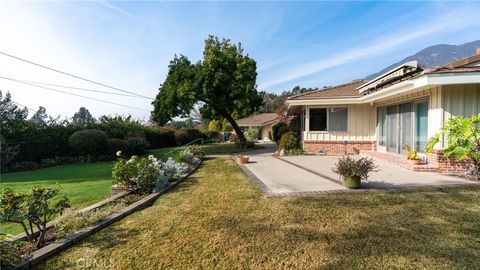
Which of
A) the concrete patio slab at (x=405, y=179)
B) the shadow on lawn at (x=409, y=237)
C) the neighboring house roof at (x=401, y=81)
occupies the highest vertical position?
the neighboring house roof at (x=401, y=81)

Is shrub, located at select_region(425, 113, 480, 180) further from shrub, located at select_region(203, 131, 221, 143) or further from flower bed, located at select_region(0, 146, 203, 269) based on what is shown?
shrub, located at select_region(203, 131, 221, 143)

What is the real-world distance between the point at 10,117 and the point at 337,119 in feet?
60.9

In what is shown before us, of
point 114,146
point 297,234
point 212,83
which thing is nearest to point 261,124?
point 212,83

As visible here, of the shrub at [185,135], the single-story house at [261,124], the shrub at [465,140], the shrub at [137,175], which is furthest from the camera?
the single-story house at [261,124]

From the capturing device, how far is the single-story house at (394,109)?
8.22m

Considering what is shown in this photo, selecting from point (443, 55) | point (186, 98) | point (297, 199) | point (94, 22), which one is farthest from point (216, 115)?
point (443, 55)

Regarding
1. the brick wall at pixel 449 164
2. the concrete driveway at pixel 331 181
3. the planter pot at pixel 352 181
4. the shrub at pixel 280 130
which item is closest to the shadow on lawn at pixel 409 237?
the planter pot at pixel 352 181

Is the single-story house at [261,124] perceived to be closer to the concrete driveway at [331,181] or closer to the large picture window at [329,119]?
the large picture window at [329,119]

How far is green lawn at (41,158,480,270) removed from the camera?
3.06 meters

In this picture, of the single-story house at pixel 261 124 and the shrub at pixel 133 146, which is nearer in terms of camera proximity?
the shrub at pixel 133 146

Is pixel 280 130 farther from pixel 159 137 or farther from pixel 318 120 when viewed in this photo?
pixel 159 137

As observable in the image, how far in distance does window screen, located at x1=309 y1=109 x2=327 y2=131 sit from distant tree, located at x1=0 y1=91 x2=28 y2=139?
16775 mm

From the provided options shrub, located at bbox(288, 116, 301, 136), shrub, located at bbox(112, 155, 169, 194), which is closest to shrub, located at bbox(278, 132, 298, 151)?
shrub, located at bbox(288, 116, 301, 136)

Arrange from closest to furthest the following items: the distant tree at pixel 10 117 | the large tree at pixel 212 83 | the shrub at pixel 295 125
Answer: the distant tree at pixel 10 117 → the large tree at pixel 212 83 → the shrub at pixel 295 125
